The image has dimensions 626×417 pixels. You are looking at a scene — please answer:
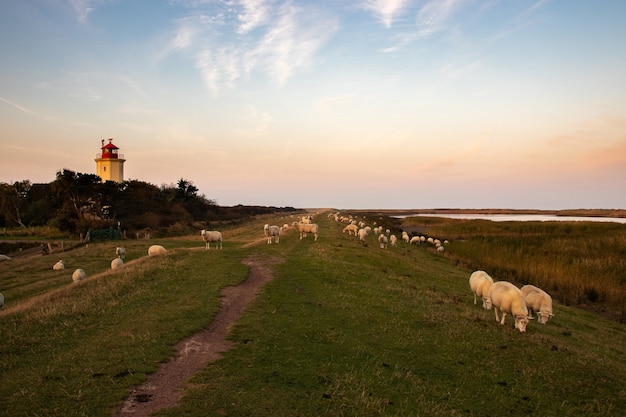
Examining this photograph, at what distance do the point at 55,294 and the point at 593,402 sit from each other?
2190 cm

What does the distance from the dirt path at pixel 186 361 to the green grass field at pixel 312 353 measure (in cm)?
27

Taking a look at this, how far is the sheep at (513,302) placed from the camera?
14.4 metres

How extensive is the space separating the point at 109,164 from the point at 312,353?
7322cm

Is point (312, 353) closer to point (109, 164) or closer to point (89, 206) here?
point (89, 206)

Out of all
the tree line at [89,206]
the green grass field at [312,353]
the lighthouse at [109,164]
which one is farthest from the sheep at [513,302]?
the lighthouse at [109,164]

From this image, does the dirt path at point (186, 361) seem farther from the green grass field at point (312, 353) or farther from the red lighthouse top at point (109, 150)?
the red lighthouse top at point (109, 150)

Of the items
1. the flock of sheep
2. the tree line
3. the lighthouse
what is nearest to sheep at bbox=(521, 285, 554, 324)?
the flock of sheep

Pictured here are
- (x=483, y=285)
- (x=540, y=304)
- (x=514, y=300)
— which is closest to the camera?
(x=514, y=300)

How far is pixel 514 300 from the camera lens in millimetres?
14734

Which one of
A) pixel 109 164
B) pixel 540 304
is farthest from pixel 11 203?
pixel 540 304

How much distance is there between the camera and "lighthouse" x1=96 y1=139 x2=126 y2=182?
2916 inches

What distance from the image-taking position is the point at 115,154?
2950 inches

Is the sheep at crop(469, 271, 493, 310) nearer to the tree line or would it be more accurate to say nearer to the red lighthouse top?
the tree line

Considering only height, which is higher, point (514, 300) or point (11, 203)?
point (11, 203)
